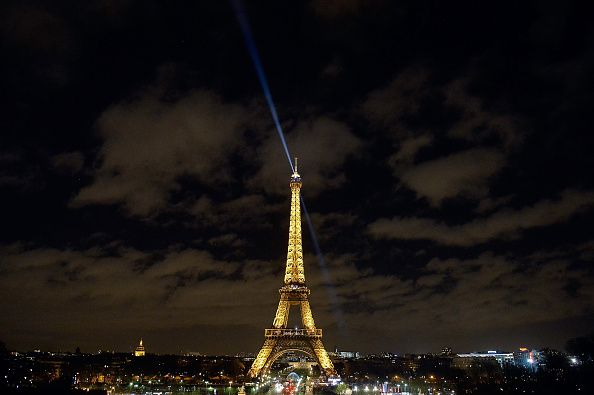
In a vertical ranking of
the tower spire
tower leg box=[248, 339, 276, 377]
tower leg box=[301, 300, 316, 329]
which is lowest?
tower leg box=[248, 339, 276, 377]

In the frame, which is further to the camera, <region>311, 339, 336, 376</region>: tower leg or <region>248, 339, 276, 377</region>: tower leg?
<region>311, 339, 336, 376</region>: tower leg

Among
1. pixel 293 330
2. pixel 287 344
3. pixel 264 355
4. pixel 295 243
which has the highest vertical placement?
pixel 295 243

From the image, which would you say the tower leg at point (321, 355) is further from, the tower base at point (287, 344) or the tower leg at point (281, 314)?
the tower leg at point (281, 314)

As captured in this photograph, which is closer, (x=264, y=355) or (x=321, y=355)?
(x=264, y=355)

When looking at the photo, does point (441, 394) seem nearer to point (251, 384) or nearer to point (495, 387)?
point (495, 387)

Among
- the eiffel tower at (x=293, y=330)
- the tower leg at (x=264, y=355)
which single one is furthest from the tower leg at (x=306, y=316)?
the tower leg at (x=264, y=355)

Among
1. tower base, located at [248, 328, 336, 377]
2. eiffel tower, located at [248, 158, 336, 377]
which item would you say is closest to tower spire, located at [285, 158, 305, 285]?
eiffel tower, located at [248, 158, 336, 377]


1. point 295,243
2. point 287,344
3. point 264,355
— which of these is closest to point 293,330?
point 287,344

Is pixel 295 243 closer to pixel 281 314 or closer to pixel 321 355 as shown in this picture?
pixel 281 314

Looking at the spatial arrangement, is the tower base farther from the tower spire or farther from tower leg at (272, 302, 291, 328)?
the tower spire
